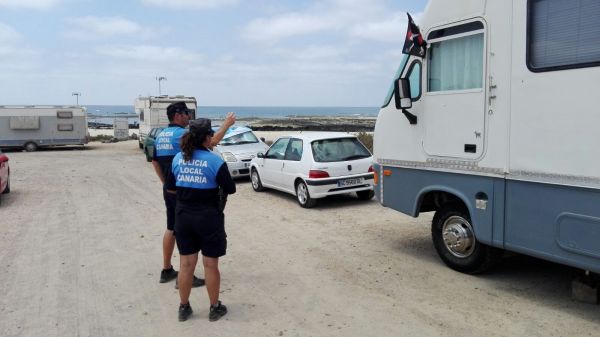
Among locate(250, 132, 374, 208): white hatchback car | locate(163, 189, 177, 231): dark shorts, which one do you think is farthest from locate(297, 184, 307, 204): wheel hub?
locate(163, 189, 177, 231): dark shorts

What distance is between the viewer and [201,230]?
4465mm

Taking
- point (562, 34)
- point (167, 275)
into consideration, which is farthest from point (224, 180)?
point (562, 34)

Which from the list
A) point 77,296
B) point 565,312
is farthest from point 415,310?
point 77,296

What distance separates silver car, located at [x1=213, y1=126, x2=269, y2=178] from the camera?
1417 cm

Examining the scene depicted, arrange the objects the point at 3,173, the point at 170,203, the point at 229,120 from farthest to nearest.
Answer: the point at 3,173 < the point at 170,203 < the point at 229,120

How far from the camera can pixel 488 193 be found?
519cm

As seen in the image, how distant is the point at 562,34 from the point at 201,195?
3.42 metres

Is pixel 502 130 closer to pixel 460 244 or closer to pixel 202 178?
pixel 460 244

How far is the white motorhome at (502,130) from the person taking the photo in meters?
4.35

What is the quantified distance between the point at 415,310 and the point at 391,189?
2.10m

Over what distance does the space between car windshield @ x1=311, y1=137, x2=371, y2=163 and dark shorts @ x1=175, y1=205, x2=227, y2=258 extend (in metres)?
5.59

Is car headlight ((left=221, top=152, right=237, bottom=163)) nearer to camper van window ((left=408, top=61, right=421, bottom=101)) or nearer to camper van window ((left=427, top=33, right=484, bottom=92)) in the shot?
camper van window ((left=408, top=61, right=421, bottom=101))

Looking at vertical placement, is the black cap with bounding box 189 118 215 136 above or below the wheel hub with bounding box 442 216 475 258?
above

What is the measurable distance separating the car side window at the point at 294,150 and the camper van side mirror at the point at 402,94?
14.9 feet
